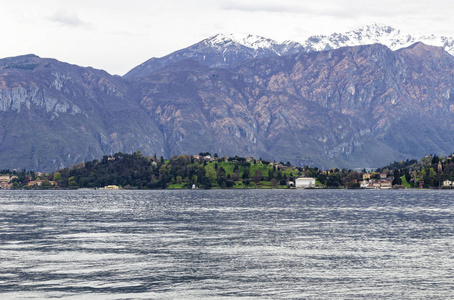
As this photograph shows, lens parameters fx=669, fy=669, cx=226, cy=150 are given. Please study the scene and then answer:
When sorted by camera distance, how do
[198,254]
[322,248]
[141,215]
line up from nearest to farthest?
[198,254], [322,248], [141,215]

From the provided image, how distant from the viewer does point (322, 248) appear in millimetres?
100688

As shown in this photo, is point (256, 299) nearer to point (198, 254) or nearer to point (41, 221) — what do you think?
point (198, 254)

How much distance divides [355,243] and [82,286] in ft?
167

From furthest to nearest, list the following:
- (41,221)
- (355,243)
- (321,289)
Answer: (41,221) < (355,243) < (321,289)

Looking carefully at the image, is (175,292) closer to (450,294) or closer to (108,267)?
(108,267)

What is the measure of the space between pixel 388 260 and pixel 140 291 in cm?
3606

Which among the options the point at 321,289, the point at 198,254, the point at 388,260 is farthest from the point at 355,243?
the point at 321,289

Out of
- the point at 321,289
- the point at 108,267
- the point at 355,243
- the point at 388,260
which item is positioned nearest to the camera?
the point at 321,289

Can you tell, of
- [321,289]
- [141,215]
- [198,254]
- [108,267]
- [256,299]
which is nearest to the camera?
[256,299]

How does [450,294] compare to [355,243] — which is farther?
[355,243]

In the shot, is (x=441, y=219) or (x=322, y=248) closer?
(x=322, y=248)

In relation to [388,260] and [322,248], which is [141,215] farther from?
[388,260]

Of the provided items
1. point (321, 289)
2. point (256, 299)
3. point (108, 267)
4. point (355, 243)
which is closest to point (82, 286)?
point (108, 267)

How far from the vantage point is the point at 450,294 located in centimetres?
6688
